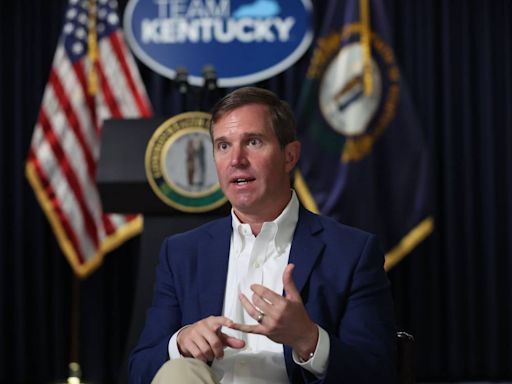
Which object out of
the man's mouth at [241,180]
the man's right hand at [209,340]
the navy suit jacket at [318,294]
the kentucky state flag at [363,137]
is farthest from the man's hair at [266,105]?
the kentucky state flag at [363,137]

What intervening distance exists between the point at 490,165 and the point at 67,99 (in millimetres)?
2597

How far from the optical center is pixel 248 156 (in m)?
1.79

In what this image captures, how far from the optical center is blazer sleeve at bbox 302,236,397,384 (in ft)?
5.30

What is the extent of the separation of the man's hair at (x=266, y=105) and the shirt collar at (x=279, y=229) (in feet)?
0.54

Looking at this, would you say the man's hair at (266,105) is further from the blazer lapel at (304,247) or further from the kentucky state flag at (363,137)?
the kentucky state flag at (363,137)

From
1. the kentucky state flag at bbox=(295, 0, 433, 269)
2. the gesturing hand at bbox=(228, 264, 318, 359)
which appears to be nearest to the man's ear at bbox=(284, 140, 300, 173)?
the gesturing hand at bbox=(228, 264, 318, 359)

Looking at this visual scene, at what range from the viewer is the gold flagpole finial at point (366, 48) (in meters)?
4.77

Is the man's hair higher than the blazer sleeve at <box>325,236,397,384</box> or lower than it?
higher

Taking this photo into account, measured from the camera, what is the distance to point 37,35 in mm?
4953

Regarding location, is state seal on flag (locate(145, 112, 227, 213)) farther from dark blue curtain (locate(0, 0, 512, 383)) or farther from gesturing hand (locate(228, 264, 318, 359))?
gesturing hand (locate(228, 264, 318, 359))

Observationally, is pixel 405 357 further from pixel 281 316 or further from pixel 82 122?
pixel 82 122

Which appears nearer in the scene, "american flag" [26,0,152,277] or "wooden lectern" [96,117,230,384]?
"wooden lectern" [96,117,230,384]

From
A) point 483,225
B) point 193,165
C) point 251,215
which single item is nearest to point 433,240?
point 483,225

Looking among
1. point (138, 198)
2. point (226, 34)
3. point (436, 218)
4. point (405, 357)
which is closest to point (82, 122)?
point (226, 34)
